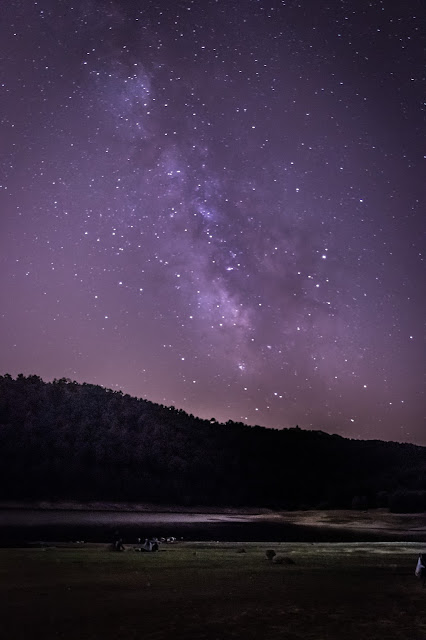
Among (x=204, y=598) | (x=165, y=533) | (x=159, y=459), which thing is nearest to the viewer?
(x=204, y=598)

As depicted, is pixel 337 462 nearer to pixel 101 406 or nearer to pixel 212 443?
pixel 212 443

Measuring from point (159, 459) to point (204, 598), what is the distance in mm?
113670

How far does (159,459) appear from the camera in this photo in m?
126

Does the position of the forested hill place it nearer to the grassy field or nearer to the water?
the water

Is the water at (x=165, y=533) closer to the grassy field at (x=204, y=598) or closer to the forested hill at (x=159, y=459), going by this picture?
the grassy field at (x=204, y=598)

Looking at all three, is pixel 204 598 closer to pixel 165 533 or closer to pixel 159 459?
pixel 165 533

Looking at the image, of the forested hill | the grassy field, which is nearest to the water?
the grassy field

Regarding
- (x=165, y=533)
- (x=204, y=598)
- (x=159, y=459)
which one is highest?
(x=159, y=459)

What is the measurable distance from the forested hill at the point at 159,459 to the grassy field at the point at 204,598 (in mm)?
81854

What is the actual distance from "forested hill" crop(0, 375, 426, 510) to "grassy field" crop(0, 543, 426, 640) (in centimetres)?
8185

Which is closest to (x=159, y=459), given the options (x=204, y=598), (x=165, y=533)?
(x=165, y=533)

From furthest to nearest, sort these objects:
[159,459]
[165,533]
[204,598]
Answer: [159,459]
[165,533]
[204,598]

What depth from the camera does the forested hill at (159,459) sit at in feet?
362

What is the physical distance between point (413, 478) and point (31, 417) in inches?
2775
